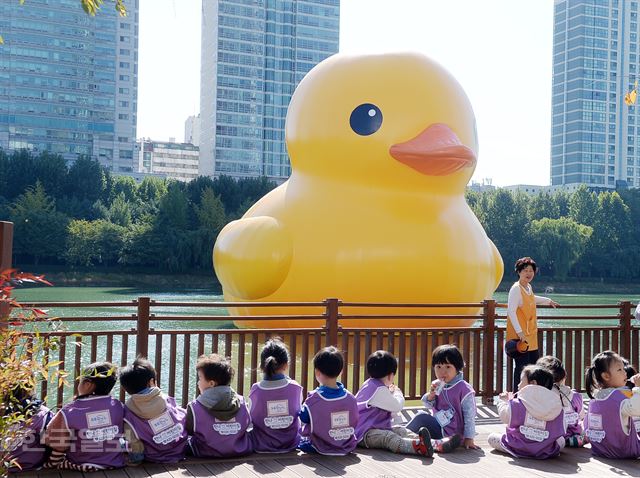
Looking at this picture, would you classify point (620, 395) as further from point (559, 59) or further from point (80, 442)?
point (559, 59)

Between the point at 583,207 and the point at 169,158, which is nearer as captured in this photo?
the point at 583,207

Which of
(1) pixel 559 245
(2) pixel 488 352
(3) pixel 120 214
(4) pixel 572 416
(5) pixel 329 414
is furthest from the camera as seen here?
(1) pixel 559 245

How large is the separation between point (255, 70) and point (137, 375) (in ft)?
273

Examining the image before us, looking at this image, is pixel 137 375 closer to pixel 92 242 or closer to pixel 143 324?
pixel 143 324

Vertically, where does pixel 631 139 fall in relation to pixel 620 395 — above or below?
above

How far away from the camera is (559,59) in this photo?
105m

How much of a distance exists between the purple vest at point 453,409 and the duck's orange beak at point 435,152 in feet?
17.5

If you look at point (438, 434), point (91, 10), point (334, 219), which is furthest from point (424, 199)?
point (91, 10)

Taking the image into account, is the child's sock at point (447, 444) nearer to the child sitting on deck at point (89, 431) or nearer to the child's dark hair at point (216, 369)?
the child's dark hair at point (216, 369)

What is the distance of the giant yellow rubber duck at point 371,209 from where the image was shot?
34.0 feet

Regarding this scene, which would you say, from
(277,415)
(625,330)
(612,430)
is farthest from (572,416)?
(625,330)

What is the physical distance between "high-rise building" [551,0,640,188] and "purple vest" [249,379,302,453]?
101 m

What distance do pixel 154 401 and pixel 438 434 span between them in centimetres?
218

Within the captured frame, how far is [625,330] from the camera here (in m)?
7.97
